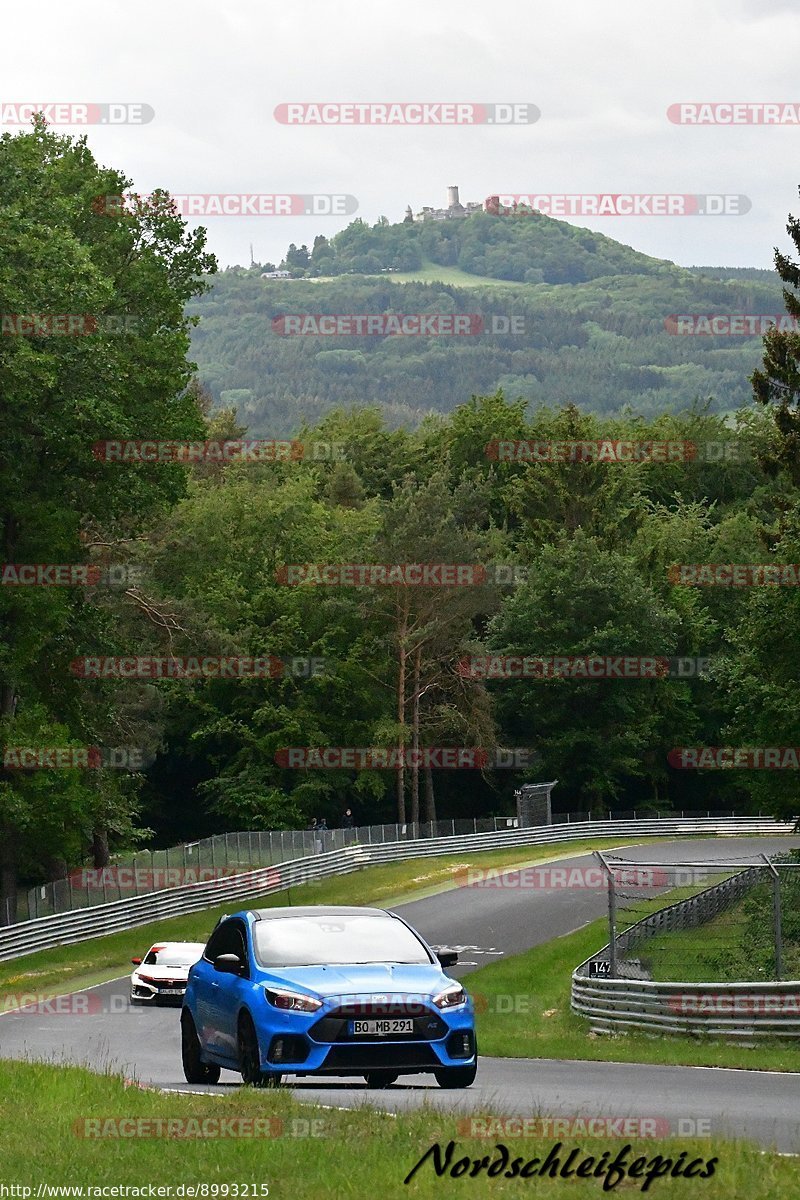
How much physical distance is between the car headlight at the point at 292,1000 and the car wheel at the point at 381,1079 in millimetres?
1234

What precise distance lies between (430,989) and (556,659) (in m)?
69.2

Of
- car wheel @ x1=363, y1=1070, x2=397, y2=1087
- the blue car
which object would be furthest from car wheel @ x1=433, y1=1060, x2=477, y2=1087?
car wheel @ x1=363, y1=1070, x2=397, y2=1087

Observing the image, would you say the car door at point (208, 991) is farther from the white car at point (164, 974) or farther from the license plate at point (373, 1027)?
the white car at point (164, 974)

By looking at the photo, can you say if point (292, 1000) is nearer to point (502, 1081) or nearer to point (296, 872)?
point (502, 1081)

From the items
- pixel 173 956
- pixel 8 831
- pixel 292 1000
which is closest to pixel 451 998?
pixel 292 1000

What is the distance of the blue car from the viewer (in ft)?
43.1

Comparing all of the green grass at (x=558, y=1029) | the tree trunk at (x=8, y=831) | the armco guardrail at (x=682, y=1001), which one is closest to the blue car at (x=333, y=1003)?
the green grass at (x=558, y=1029)

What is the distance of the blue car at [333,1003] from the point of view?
1315 cm

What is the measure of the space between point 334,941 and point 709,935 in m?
8.94

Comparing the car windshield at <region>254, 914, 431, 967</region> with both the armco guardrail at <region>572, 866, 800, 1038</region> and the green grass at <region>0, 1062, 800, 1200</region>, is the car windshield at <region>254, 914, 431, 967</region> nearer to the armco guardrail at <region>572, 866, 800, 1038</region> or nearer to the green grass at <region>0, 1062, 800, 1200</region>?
the green grass at <region>0, 1062, 800, 1200</region>

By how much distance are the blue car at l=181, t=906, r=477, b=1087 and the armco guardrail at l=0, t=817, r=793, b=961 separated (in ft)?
Answer: 88.5

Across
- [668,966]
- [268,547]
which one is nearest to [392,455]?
[268,547]

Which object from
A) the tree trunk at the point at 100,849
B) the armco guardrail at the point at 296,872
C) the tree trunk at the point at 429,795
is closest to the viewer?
the armco guardrail at the point at 296,872

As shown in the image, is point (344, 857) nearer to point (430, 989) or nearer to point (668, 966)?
point (668, 966)
